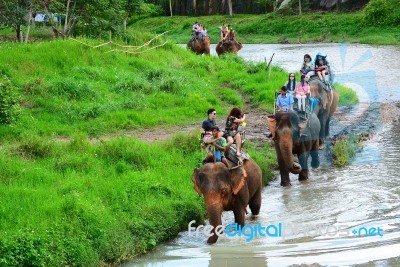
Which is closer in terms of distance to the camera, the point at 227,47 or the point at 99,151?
the point at 99,151

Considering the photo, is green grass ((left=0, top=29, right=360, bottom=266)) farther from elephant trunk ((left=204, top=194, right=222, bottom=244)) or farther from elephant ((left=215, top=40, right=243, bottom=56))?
elephant ((left=215, top=40, right=243, bottom=56))

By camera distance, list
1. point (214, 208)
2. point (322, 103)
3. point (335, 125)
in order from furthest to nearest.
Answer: point (335, 125) → point (322, 103) → point (214, 208)

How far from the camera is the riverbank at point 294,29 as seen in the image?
47281 millimetres

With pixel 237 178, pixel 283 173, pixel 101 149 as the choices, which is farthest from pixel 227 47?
pixel 237 178

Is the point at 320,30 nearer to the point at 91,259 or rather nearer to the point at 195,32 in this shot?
the point at 195,32

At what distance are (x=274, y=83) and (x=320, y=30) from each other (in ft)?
92.0

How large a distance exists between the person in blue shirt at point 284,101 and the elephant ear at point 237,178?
13.7 ft

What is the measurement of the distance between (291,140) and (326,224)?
269 centimetres

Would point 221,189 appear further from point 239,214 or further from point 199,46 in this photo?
point 199,46

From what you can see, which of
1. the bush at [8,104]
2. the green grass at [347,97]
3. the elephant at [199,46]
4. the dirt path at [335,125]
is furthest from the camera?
the elephant at [199,46]

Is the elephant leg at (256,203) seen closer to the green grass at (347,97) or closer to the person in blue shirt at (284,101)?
the person in blue shirt at (284,101)

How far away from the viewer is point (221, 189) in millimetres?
11641

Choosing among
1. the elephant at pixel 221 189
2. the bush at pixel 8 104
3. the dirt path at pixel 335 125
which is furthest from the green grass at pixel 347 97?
the elephant at pixel 221 189

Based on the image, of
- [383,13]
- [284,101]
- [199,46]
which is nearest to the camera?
[284,101]
